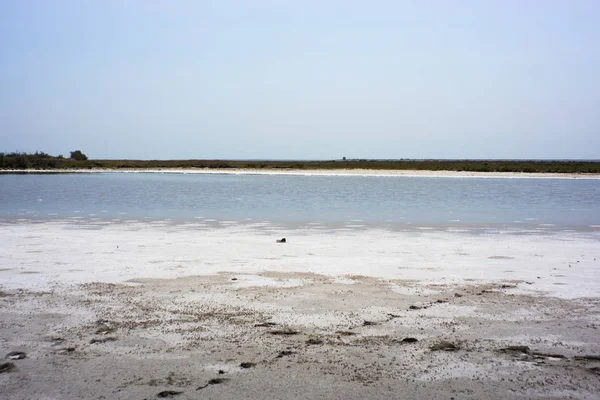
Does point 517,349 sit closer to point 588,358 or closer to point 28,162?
point 588,358

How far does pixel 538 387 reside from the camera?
464 centimetres

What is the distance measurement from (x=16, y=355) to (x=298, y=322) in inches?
112

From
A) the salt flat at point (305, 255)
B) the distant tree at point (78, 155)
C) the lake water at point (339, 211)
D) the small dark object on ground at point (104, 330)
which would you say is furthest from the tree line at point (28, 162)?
the small dark object on ground at point (104, 330)

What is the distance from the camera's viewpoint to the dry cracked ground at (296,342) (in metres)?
4.66

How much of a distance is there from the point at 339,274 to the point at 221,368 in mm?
4212

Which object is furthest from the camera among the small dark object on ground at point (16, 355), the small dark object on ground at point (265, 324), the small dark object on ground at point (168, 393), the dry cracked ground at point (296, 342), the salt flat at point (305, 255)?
the salt flat at point (305, 255)

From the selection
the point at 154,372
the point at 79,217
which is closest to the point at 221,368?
the point at 154,372

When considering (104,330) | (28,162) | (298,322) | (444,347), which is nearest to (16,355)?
(104,330)

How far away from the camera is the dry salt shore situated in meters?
4.74

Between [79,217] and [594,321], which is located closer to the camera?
[594,321]

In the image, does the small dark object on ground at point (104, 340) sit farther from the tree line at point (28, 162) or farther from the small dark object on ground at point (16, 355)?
the tree line at point (28, 162)

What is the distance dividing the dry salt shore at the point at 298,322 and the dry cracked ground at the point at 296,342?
2 centimetres

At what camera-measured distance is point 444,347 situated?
556 cm

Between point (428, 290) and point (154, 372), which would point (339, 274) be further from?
point (154, 372)
